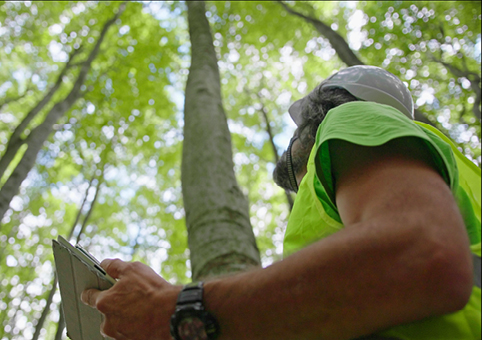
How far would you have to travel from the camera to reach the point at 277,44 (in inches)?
404

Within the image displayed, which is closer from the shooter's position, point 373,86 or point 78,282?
point 78,282

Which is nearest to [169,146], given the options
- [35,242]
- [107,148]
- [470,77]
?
[107,148]

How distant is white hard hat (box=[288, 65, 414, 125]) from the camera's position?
1258 mm

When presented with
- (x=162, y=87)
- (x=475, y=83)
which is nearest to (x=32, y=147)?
(x=162, y=87)

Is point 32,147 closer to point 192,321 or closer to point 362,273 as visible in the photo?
point 192,321

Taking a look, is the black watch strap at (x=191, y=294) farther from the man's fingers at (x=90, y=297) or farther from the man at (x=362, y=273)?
the man's fingers at (x=90, y=297)

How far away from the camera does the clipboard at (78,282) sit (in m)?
1.00

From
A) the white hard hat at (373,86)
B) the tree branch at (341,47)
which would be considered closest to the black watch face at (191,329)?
the white hard hat at (373,86)

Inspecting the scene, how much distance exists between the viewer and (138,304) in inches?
32.7

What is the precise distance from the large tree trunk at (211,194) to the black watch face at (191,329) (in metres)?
0.92

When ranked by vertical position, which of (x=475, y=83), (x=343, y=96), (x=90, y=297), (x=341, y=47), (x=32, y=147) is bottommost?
(x=90, y=297)

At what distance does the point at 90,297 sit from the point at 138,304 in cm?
28

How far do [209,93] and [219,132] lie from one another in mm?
652

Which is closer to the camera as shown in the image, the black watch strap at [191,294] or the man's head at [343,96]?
the black watch strap at [191,294]
